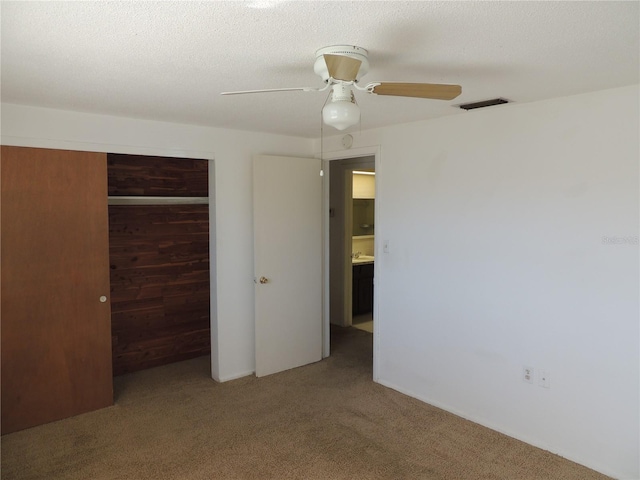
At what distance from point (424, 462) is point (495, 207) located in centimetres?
173

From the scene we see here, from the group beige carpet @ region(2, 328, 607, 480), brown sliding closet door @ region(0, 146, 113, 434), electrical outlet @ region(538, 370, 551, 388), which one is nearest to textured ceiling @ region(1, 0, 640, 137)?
brown sliding closet door @ region(0, 146, 113, 434)

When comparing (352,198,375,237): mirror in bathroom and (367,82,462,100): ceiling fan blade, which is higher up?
(367,82,462,100): ceiling fan blade

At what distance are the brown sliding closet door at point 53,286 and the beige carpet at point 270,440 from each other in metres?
0.22

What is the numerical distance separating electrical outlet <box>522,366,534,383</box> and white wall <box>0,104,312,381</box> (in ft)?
7.71

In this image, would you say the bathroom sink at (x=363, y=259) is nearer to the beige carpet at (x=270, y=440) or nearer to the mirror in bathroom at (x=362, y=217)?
the mirror in bathroom at (x=362, y=217)

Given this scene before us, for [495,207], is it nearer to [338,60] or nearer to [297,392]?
[338,60]

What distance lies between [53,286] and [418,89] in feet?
9.40

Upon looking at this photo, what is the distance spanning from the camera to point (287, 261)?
4.27 metres

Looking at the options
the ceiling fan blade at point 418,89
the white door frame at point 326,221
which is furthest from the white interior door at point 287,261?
the ceiling fan blade at point 418,89

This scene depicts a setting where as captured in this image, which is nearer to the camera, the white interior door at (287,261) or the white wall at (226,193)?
the white wall at (226,193)

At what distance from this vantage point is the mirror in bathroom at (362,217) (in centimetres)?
675

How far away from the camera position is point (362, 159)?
547 centimetres

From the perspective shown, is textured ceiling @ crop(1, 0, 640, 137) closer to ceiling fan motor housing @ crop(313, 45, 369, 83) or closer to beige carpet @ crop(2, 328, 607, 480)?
ceiling fan motor housing @ crop(313, 45, 369, 83)

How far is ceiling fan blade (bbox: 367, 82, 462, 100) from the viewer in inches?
72.7
